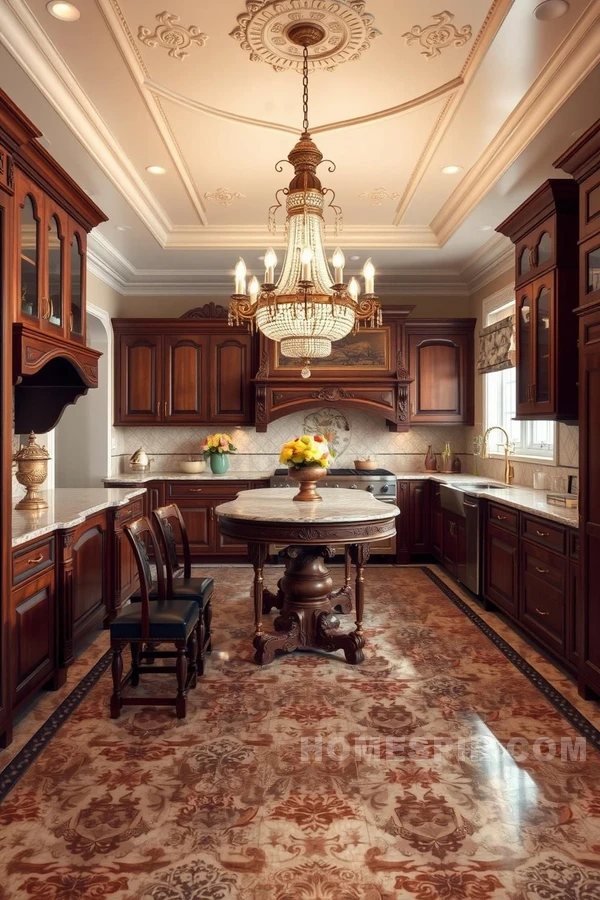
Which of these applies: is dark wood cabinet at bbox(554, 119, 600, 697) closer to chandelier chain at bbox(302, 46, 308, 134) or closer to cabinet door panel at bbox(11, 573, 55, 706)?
chandelier chain at bbox(302, 46, 308, 134)

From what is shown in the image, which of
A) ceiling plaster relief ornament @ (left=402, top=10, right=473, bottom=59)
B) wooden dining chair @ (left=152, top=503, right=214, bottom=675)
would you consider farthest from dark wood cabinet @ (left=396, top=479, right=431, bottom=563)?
ceiling plaster relief ornament @ (left=402, top=10, right=473, bottom=59)

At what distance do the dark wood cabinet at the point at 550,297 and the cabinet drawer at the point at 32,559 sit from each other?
10.2 ft

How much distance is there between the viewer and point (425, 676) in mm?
3361

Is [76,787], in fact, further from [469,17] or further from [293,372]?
[293,372]

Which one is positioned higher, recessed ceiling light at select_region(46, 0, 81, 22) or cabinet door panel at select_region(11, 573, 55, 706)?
recessed ceiling light at select_region(46, 0, 81, 22)

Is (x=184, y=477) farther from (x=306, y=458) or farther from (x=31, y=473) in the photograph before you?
(x=306, y=458)

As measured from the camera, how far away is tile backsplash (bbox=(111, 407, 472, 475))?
6832 mm

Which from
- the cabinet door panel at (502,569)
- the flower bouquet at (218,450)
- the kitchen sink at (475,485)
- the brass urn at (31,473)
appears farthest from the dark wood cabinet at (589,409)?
the flower bouquet at (218,450)

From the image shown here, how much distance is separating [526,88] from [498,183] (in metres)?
0.97

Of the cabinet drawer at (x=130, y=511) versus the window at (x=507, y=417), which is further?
the window at (x=507, y=417)

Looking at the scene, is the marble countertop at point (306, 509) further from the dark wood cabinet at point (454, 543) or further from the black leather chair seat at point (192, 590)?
the dark wood cabinet at point (454, 543)

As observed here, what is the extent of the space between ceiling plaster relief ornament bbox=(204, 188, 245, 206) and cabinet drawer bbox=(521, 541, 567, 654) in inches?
134

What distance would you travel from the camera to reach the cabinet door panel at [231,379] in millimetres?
6445

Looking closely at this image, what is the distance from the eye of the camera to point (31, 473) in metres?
3.67
